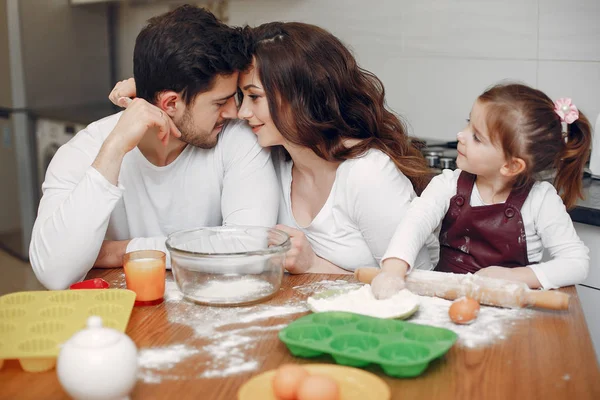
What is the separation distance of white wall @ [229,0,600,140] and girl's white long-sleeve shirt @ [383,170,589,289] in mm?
784

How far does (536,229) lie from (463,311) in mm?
530

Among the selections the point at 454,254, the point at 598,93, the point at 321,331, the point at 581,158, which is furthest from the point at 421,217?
the point at 598,93

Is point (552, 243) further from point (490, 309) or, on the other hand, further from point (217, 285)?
point (217, 285)

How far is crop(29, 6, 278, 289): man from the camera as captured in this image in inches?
61.2

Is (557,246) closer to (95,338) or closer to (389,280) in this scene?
(389,280)

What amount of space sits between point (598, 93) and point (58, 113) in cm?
293

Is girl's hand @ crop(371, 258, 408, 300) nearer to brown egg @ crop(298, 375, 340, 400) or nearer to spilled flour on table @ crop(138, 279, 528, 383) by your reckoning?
spilled flour on table @ crop(138, 279, 528, 383)

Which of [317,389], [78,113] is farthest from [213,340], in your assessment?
[78,113]

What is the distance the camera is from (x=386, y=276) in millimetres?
1354

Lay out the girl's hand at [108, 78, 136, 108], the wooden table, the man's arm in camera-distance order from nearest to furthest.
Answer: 1. the wooden table
2. the man's arm
3. the girl's hand at [108, 78, 136, 108]

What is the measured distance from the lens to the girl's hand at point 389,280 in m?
1.32

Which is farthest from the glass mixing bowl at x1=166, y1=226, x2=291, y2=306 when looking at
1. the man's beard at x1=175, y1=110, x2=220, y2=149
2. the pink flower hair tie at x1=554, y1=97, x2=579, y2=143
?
the pink flower hair tie at x1=554, y1=97, x2=579, y2=143

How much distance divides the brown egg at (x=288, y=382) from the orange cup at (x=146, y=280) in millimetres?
457

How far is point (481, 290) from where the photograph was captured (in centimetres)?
133
